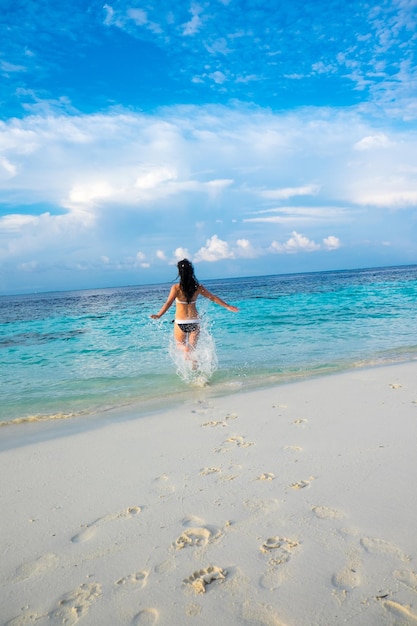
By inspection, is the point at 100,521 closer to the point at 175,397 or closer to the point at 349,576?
the point at 349,576

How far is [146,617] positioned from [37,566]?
0.92m

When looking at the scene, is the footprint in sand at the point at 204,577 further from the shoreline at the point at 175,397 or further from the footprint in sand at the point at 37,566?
the shoreline at the point at 175,397

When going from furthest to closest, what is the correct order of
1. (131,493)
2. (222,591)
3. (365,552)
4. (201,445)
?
(201,445) < (131,493) < (365,552) < (222,591)

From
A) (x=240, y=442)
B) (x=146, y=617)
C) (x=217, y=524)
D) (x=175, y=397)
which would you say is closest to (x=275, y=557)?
(x=217, y=524)

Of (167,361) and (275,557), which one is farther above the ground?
(275,557)

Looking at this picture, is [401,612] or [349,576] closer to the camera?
[401,612]

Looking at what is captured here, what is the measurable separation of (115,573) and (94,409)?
4.33 metres

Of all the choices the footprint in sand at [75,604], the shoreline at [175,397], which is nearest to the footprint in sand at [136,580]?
the footprint in sand at [75,604]

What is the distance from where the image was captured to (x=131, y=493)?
3.43m

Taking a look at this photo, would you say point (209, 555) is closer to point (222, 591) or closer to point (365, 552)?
point (222, 591)

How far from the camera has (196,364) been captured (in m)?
8.92

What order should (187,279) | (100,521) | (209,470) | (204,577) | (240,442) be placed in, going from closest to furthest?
1. (204,577)
2. (100,521)
3. (209,470)
4. (240,442)
5. (187,279)

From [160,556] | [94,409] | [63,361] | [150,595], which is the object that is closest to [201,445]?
[160,556]

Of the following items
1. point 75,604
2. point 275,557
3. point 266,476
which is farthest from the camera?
point 266,476
